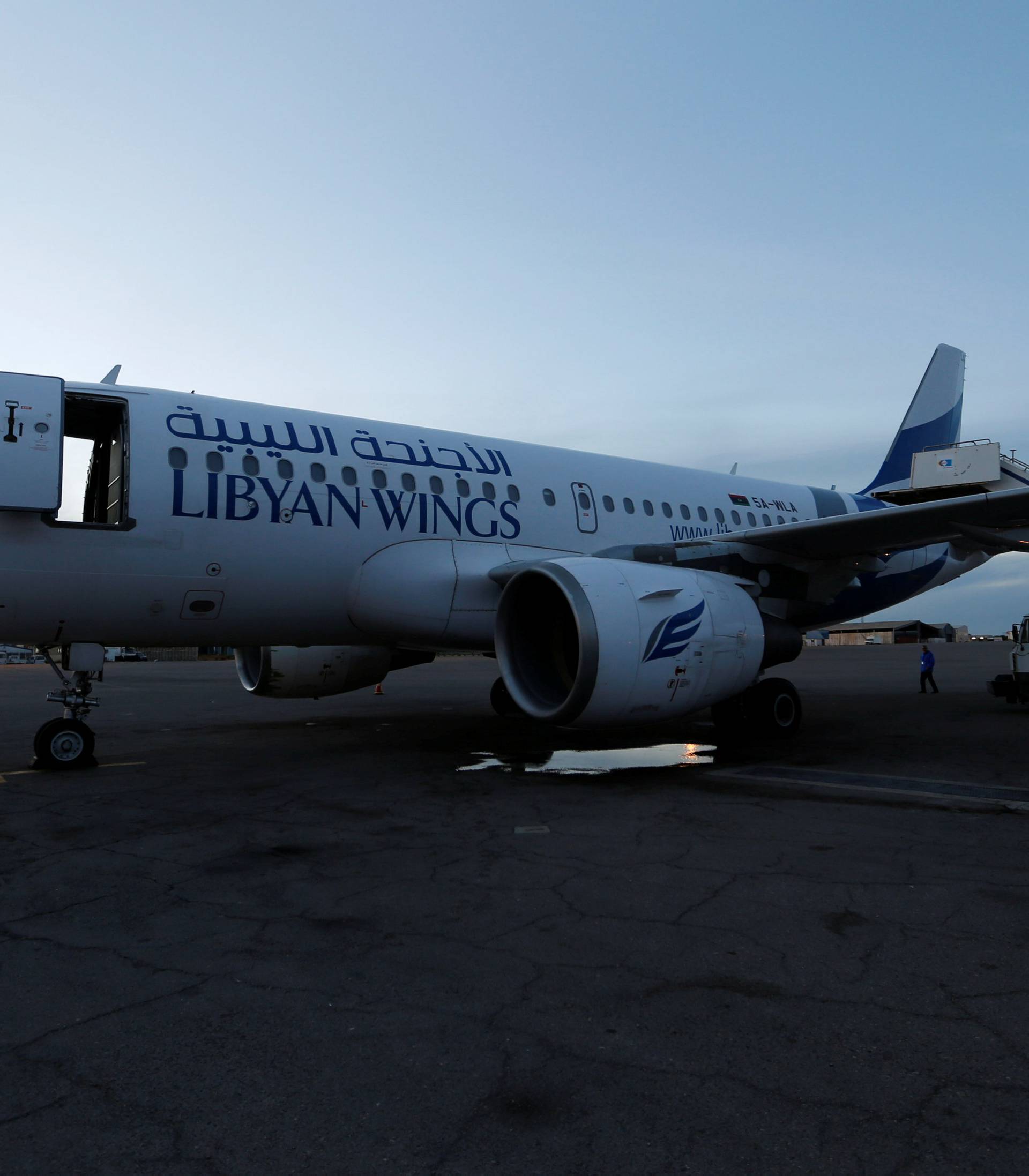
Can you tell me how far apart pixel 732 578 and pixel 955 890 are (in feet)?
17.8

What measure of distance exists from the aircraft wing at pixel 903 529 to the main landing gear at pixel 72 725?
6.33 metres

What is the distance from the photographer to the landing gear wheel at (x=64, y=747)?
26.9 feet

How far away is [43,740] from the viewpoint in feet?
27.0

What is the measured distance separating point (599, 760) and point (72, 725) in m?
5.37

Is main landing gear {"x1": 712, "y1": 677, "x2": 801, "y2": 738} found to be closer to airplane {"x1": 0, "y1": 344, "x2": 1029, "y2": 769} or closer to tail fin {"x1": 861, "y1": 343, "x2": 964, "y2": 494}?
airplane {"x1": 0, "y1": 344, "x2": 1029, "y2": 769}

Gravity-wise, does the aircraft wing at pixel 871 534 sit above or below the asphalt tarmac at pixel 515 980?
above

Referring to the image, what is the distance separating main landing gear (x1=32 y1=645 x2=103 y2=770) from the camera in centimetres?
812

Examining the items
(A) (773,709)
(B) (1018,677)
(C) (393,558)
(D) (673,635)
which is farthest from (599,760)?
(B) (1018,677)

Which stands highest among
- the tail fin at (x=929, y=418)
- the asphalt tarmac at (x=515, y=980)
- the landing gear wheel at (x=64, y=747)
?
the tail fin at (x=929, y=418)

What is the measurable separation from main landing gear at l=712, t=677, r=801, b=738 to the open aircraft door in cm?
763

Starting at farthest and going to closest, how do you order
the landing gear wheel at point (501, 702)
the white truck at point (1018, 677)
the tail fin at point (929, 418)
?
the tail fin at point (929, 418)
the white truck at point (1018, 677)
the landing gear wheel at point (501, 702)

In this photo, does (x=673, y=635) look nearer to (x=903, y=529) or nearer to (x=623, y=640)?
(x=623, y=640)

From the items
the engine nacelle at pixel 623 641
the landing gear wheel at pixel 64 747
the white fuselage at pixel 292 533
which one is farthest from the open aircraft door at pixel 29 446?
the engine nacelle at pixel 623 641

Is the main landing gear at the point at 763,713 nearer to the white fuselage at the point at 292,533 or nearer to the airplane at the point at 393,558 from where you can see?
the airplane at the point at 393,558
